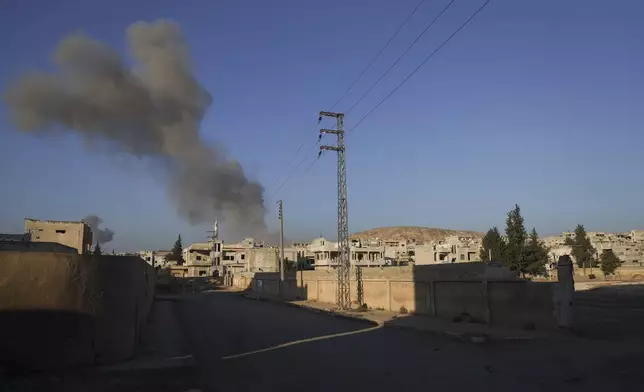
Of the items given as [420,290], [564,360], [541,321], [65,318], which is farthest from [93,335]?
[420,290]

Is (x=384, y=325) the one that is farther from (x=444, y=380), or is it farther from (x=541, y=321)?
(x=444, y=380)

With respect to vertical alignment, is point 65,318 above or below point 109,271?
below

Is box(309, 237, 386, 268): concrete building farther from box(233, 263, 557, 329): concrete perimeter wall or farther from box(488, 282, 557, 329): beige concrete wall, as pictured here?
box(488, 282, 557, 329): beige concrete wall

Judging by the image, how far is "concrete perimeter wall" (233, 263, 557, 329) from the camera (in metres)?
18.4

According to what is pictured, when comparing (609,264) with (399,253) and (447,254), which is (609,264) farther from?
(399,253)

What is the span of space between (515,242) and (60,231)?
52636 millimetres

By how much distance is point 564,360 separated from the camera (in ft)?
38.8

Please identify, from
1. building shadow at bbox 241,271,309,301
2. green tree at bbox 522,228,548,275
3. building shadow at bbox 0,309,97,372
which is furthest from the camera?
green tree at bbox 522,228,548,275

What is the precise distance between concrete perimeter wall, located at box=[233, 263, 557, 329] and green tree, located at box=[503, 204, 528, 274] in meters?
36.5

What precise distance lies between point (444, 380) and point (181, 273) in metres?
113

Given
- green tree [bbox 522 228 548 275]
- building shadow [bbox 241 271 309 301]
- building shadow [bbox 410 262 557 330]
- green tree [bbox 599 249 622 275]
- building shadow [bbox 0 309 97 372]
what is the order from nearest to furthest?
building shadow [bbox 0 309 97 372] < building shadow [bbox 410 262 557 330] < building shadow [bbox 241 271 309 301] < green tree [bbox 522 228 548 275] < green tree [bbox 599 249 622 275]

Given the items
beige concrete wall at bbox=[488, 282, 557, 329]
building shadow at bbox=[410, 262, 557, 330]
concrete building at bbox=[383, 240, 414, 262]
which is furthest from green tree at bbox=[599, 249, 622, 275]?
beige concrete wall at bbox=[488, 282, 557, 329]

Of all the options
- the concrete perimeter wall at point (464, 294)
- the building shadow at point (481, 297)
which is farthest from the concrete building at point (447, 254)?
the building shadow at point (481, 297)

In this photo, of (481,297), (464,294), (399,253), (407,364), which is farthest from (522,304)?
(399,253)
